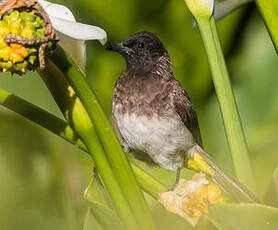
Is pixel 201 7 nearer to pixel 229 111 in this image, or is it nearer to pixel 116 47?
pixel 229 111

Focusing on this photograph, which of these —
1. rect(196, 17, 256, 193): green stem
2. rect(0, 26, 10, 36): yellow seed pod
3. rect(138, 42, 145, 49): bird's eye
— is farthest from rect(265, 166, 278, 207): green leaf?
rect(138, 42, 145, 49): bird's eye

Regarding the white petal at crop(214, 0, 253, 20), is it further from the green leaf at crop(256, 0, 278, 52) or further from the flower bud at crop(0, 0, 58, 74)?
Result: the flower bud at crop(0, 0, 58, 74)

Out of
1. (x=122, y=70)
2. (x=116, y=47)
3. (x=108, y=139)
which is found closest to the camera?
(x=108, y=139)

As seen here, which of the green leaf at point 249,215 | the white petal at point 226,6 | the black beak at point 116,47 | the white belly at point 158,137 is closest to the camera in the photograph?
the green leaf at point 249,215

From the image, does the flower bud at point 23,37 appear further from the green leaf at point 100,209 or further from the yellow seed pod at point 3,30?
the green leaf at point 100,209

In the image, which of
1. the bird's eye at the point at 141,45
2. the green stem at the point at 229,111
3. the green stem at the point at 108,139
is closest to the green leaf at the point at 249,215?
the green stem at the point at 108,139

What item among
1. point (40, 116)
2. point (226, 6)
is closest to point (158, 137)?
point (226, 6)
